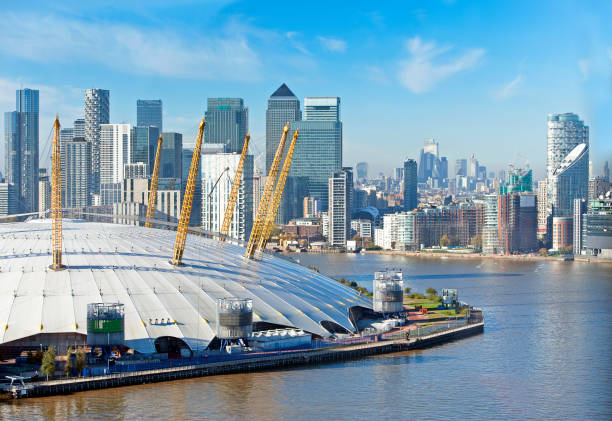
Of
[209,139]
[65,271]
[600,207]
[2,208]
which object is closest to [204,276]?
[65,271]

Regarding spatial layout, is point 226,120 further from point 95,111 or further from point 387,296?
point 387,296

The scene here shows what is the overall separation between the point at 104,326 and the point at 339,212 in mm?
92777

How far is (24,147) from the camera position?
166m

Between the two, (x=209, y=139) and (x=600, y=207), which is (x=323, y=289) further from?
(x=209, y=139)

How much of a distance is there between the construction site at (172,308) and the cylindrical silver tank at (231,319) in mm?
33

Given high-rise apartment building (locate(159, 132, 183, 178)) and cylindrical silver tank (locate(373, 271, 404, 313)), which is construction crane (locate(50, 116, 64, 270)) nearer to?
cylindrical silver tank (locate(373, 271, 404, 313))

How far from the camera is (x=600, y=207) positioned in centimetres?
9956

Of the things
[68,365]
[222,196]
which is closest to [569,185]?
[222,196]

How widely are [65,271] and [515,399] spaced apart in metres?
15.3

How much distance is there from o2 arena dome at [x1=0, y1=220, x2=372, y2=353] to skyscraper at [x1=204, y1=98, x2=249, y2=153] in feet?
436

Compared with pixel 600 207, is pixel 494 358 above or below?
below

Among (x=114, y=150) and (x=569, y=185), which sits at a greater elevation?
(x=114, y=150)

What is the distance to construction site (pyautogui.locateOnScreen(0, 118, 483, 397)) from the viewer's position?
27.9m

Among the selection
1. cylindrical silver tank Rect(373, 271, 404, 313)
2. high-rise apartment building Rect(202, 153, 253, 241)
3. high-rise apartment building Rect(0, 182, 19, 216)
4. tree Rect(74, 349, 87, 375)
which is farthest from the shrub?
high-rise apartment building Rect(0, 182, 19, 216)
